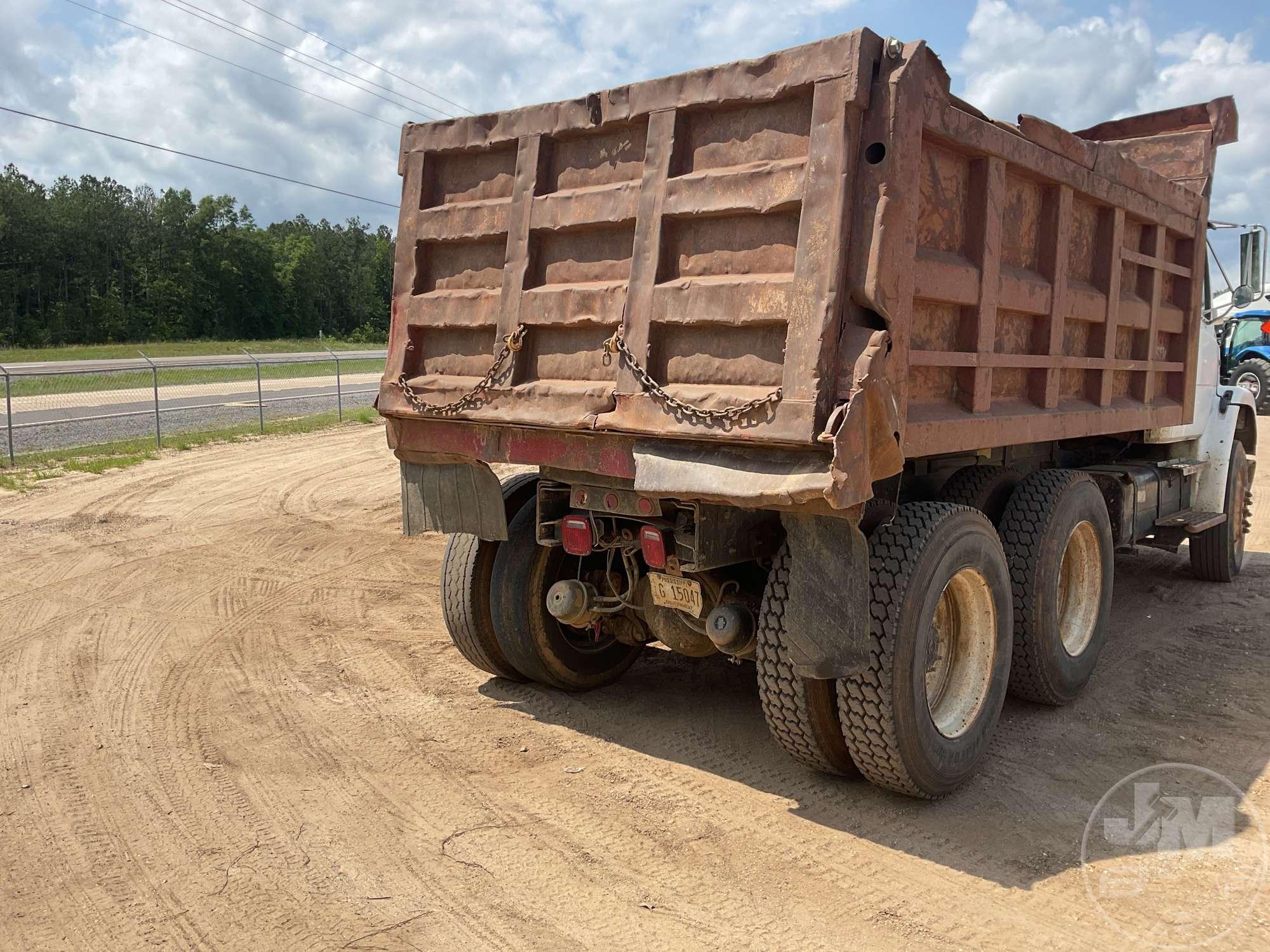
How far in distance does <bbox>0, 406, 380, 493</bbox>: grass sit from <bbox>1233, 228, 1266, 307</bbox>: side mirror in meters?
12.3

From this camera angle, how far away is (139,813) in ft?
13.5

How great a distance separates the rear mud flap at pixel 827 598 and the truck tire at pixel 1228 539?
5.38 metres

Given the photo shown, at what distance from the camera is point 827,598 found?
391 centimetres

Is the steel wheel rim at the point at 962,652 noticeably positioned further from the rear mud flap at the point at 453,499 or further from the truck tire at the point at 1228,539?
the truck tire at the point at 1228,539

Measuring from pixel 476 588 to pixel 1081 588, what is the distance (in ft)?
11.5

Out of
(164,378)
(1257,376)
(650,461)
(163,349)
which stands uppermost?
(163,349)

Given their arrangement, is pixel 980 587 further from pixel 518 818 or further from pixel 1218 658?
pixel 1218 658

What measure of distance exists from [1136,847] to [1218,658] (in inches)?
117

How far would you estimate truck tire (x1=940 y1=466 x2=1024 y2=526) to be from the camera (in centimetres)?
523

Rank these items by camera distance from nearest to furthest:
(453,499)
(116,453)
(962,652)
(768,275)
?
(768,275) < (962,652) < (453,499) < (116,453)

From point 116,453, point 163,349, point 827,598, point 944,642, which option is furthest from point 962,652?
point 163,349

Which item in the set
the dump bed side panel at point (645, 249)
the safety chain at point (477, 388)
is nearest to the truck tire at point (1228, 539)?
the dump bed side panel at point (645, 249)

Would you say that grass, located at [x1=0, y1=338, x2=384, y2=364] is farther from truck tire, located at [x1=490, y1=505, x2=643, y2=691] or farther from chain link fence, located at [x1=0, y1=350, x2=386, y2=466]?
truck tire, located at [x1=490, y1=505, x2=643, y2=691]

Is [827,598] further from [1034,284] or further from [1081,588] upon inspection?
[1081,588]
